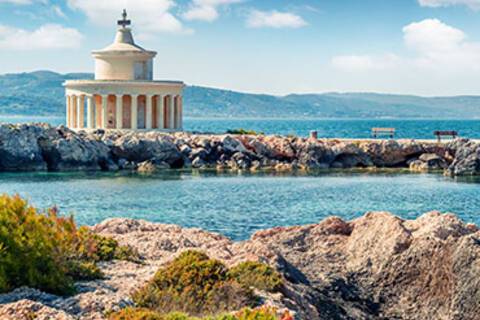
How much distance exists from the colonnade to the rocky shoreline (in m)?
3.12

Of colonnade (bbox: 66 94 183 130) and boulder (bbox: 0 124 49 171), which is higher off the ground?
colonnade (bbox: 66 94 183 130)

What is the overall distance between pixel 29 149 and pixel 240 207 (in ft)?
61.6

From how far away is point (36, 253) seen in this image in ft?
34.7

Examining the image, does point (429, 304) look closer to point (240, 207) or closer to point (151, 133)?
point (240, 207)

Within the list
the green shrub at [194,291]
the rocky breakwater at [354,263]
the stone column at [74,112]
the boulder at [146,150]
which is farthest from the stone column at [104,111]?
the green shrub at [194,291]

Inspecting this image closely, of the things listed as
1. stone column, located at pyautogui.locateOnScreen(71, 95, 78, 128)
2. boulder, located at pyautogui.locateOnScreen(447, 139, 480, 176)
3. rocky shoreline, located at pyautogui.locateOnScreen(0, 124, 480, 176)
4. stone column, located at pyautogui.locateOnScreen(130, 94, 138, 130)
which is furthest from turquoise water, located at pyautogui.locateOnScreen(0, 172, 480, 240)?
stone column, located at pyautogui.locateOnScreen(71, 95, 78, 128)

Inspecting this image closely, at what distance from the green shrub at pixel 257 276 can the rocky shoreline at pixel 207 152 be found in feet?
112

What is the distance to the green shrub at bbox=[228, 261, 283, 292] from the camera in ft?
36.7

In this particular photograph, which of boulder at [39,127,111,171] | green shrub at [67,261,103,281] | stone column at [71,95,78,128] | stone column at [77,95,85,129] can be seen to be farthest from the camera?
stone column at [71,95,78,128]

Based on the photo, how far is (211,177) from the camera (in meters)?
42.6

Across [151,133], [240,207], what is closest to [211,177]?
[151,133]

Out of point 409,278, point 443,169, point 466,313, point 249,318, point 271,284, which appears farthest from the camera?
point 443,169

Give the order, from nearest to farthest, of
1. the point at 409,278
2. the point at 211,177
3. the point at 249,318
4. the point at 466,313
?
the point at 249,318 < the point at 466,313 < the point at 409,278 < the point at 211,177

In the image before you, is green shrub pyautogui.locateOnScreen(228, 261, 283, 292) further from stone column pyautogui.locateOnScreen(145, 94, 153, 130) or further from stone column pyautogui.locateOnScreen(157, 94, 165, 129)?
stone column pyautogui.locateOnScreen(157, 94, 165, 129)
